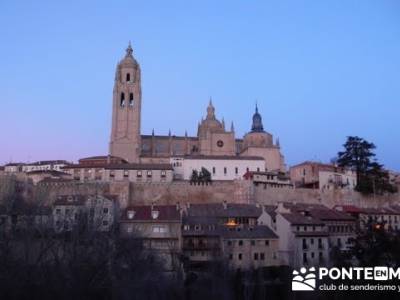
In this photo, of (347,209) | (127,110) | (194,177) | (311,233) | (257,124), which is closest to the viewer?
(311,233)

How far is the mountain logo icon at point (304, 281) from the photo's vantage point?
3166 centimetres

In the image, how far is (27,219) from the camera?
32.5 meters

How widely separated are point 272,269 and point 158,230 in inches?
371

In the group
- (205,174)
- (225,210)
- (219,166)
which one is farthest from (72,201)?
(219,166)

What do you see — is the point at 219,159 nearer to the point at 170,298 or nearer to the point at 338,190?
the point at 338,190

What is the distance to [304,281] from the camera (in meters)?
32.6

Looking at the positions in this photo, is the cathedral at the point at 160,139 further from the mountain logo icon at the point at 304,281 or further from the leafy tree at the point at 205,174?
the mountain logo icon at the point at 304,281

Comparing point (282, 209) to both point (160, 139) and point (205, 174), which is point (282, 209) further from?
point (160, 139)

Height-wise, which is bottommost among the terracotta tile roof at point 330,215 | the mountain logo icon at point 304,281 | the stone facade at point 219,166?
the mountain logo icon at point 304,281

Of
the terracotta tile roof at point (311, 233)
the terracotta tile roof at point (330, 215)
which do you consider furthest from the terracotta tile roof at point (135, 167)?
the terracotta tile roof at point (311, 233)

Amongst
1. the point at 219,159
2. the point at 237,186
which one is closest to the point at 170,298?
the point at 237,186

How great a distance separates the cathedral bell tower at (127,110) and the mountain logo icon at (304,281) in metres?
49.6

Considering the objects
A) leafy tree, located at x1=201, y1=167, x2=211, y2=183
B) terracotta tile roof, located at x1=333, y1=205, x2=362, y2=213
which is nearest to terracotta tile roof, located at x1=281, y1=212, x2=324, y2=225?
terracotta tile roof, located at x1=333, y1=205, x2=362, y2=213

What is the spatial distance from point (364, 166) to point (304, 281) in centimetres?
4050
